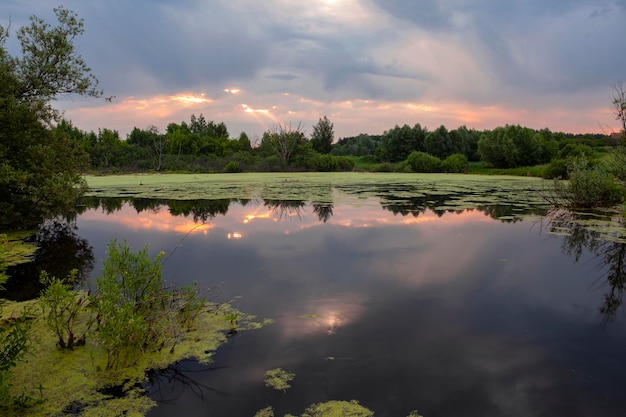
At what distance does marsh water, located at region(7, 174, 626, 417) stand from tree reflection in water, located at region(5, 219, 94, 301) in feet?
0.43

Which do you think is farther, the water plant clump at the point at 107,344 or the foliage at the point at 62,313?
the foliage at the point at 62,313

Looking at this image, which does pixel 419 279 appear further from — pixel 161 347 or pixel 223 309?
pixel 161 347

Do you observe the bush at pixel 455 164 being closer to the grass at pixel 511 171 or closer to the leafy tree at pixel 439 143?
the grass at pixel 511 171

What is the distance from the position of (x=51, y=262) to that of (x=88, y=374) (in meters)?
5.26

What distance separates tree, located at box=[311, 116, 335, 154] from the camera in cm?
6650

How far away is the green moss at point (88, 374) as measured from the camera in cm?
338

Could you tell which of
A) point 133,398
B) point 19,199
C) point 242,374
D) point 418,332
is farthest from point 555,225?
point 19,199

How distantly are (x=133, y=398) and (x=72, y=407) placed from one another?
462 millimetres

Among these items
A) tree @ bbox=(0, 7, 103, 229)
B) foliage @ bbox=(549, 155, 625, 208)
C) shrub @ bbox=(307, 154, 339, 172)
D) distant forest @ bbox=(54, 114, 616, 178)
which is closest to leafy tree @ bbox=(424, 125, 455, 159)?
distant forest @ bbox=(54, 114, 616, 178)

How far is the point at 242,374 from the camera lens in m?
3.92

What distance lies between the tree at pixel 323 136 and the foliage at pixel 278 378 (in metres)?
63.1

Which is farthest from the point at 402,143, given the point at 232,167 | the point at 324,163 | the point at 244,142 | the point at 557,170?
the point at 557,170

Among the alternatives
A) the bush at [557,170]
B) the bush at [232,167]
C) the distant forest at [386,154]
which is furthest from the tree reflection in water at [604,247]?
the bush at [232,167]

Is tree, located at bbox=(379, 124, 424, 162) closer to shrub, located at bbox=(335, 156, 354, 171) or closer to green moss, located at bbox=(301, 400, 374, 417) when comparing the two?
shrub, located at bbox=(335, 156, 354, 171)
